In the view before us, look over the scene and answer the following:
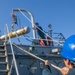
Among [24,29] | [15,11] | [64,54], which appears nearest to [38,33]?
[24,29]

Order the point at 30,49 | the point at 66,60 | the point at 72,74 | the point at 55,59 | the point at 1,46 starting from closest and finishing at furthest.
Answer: the point at 72,74 → the point at 66,60 → the point at 1,46 → the point at 30,49 → the point at 55,59

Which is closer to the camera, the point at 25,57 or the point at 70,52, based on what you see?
the point at 70,52

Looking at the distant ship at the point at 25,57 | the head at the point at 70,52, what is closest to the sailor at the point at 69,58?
the head at the point at 70,52

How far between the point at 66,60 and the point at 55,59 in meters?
6.94

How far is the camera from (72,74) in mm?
2211

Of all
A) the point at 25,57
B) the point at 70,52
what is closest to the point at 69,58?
the point at 70,52

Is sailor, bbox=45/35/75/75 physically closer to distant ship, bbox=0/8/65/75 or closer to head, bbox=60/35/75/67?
head, bbox=60/35/75/67

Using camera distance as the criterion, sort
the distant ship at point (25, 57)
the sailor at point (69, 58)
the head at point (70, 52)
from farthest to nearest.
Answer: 1. the distant ship at point (25, 57)
2. the head at point (70, 52)
3. the sailor at point (69, 58)

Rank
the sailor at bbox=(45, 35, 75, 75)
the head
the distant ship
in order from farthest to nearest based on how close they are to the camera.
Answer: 1. the distant ship
2. the head
3. the sailor at bbox=(45, 35, 75, 75)

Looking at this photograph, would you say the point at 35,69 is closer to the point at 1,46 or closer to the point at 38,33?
the point at 1,46

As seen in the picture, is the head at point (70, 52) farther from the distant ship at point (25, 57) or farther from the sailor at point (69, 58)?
the distant ship at point (25, 57)

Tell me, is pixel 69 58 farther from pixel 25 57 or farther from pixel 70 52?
pixel 25 57

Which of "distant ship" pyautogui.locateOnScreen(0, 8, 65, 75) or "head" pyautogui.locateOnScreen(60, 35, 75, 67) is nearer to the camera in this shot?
"head" pyautogui.locateOnScreen(60, 35, 75, 67)

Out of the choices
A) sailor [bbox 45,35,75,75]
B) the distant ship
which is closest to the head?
sailor [bbox 45,35,75,75]
